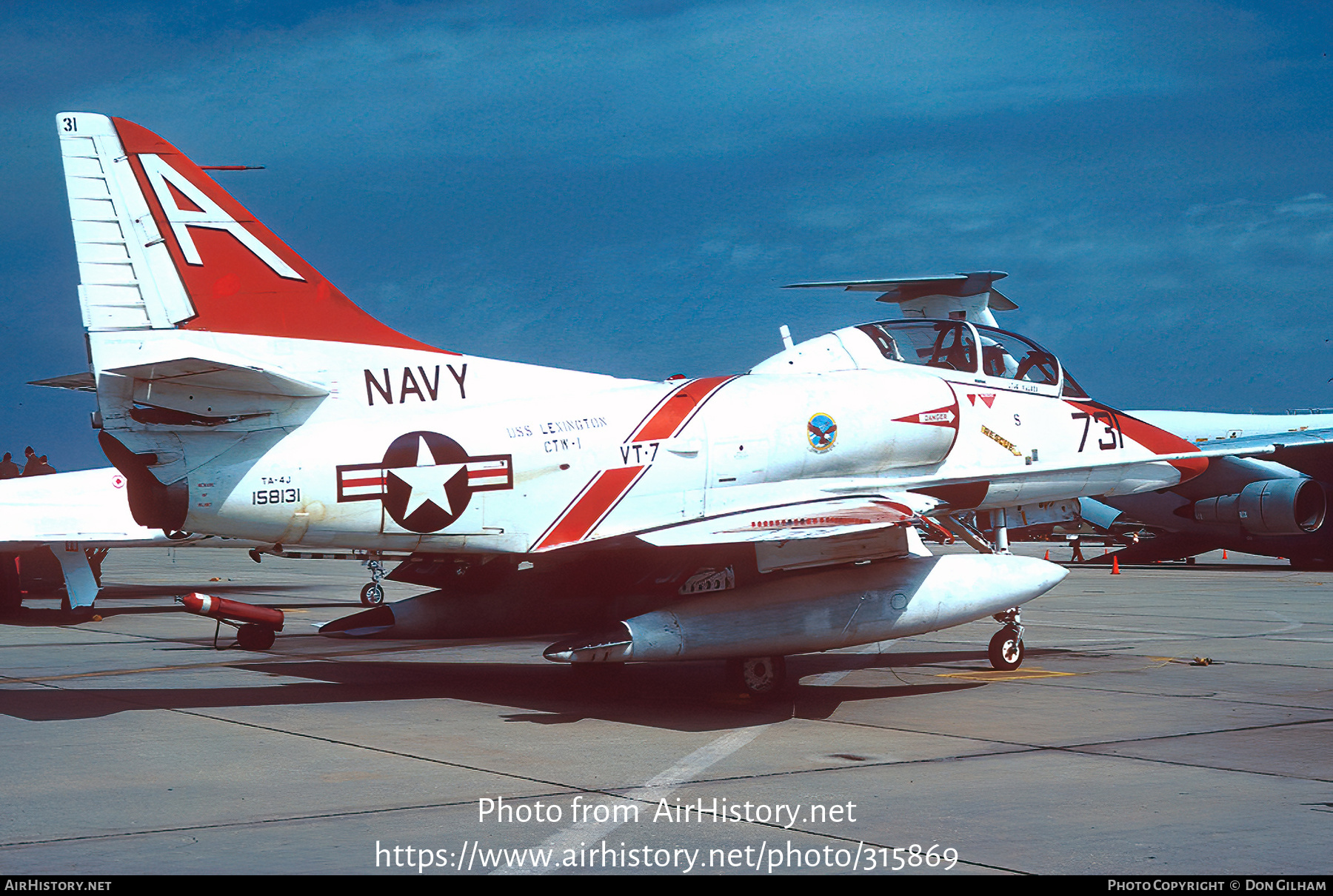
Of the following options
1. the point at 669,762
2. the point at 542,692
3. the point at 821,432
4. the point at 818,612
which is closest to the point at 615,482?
the point at 821,432

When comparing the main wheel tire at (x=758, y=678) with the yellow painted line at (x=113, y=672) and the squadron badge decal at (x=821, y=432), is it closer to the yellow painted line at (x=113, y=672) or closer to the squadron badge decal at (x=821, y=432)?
the squadron badge decal at (x=821, y=432)

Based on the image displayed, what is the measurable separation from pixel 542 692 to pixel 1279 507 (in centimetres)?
2006

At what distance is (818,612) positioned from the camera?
31.1 ft

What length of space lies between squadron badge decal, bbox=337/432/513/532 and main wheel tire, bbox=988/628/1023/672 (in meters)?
5.08

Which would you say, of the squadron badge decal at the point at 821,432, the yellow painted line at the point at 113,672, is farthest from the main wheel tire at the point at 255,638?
the squadron badge decal at the point at 821,432

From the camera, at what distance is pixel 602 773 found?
704cm

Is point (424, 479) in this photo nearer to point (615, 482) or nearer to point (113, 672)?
point (615, 482)

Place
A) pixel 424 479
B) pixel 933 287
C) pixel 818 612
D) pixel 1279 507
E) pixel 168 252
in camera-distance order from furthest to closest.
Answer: pixel 933 287
pixel 1279 507
pixel 818 612
pixel 424 479
pixel 168 252

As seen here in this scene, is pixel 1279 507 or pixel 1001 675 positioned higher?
pixel 1279 507

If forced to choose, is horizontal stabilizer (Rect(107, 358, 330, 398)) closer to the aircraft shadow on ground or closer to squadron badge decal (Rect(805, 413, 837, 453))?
the aircraft shadow on ground

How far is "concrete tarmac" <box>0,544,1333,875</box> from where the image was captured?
17.3ft

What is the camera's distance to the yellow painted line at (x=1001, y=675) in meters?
11.2

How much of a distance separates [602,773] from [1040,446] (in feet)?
21.1

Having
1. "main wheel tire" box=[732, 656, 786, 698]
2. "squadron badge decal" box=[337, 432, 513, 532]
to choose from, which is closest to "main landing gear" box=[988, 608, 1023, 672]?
"main wheel tire" box=[732, 656, 786, 698]
